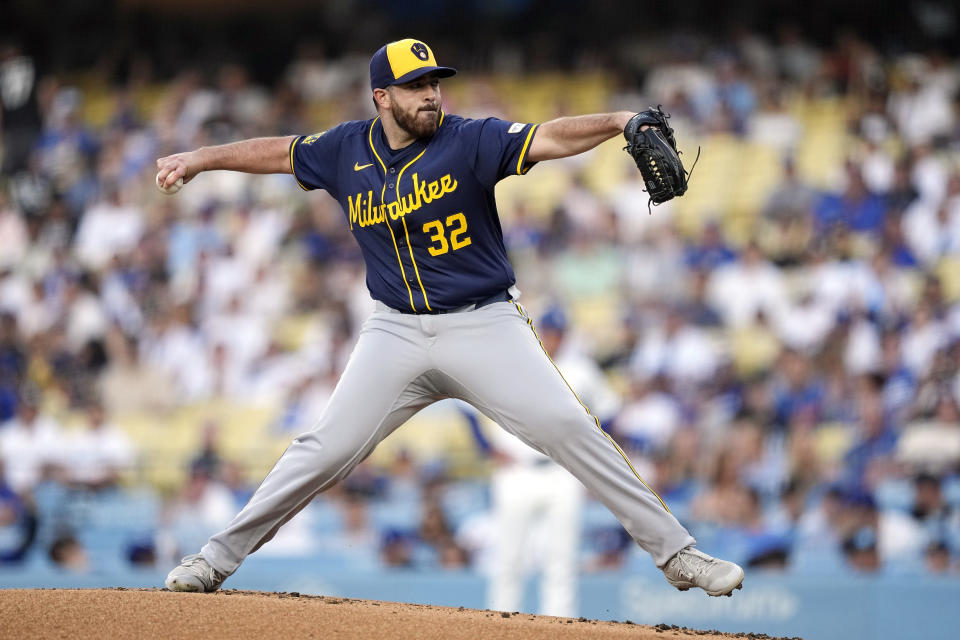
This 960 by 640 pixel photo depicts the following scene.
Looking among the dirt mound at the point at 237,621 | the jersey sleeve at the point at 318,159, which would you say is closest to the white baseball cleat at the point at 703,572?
the dirt mound at the point at 237,621

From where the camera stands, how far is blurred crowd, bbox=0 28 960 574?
9.00 meters

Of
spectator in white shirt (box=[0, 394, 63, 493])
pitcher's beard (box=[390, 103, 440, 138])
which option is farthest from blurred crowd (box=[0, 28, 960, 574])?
pitcher's beard (box=[390, 103, 440, 138])

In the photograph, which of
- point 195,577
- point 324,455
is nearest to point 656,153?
→ point 324,455

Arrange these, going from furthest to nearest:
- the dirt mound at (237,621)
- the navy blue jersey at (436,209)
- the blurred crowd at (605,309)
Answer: the blurred crowd at (605,309), the navy blue jersey at (436,209), the dirt mound at (237,621)

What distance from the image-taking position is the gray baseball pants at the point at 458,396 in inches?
174

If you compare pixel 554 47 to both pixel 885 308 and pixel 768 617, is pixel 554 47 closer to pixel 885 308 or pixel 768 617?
pixel 885 308

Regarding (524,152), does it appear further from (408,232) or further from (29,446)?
(29,446)

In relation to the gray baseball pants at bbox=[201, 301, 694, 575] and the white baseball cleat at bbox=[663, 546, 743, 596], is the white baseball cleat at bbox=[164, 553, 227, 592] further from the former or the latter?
the white baseball cleat at bbox=[663, 546, 743, 596]

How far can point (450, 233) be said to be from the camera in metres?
4.55

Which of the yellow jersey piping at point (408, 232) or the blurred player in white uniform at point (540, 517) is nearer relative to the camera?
the yellow jersey piping at point (408, 232)

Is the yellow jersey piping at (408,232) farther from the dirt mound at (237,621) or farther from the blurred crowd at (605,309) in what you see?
the blurred crowd at (605,309)

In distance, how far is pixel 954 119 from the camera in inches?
457

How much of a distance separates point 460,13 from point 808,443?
8.74m

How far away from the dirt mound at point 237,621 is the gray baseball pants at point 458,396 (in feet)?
1.02
